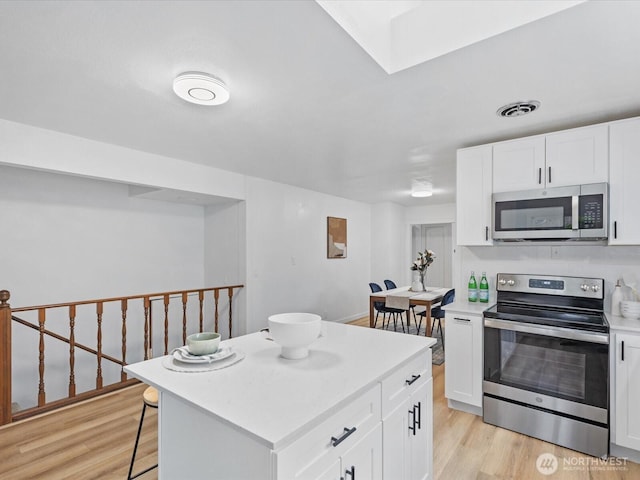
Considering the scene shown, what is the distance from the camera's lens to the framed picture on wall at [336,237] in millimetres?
5941

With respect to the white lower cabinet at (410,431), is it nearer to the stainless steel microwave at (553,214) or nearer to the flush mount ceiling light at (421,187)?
the stainless steel microwave at (553,214)

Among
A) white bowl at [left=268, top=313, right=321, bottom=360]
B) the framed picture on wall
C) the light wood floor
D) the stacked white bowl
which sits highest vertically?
the framed picture on wall

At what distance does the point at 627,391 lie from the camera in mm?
2174

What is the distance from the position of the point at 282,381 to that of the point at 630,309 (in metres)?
2.57

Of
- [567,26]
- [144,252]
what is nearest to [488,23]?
[567,26]

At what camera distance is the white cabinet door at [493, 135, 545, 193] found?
266cm

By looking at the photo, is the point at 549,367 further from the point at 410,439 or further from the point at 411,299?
the point at 411,299

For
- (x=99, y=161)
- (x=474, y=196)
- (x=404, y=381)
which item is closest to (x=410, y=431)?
(x=404, y=381)

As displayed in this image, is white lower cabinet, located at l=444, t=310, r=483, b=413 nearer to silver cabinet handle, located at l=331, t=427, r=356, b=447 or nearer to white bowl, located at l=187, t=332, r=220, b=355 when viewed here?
silver cabinet handle, located at l=331, t=427, r=356, b=447

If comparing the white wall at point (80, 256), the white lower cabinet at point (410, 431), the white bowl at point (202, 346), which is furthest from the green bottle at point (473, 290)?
the white wall at point (80, 256)

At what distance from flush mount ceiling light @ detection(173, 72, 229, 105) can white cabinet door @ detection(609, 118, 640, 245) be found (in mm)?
2635

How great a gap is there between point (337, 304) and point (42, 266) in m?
4.18

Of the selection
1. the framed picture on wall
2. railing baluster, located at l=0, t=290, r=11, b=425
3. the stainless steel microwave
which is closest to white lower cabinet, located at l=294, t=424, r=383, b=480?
the stainless steel microwave

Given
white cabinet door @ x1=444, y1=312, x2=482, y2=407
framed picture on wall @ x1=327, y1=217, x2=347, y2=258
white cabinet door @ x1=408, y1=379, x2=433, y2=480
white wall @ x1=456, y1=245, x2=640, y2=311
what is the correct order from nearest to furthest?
white cabinet door @ x1=408, y1=379, x2=433, y2=480 → white wall @ x1=456, y1=245, x2=640, y2=311 → white cabinet door @ x1=444, y1=312, x2=482, y2=407 → framed picture on wall @ x1=327, y1=217, x2=347, y2=258
